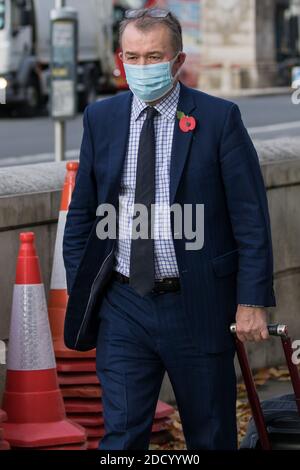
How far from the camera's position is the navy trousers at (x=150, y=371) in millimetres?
5031

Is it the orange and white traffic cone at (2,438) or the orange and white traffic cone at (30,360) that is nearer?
the orange and white traffic cone at (2,438)

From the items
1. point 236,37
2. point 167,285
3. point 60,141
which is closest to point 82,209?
point 167,285

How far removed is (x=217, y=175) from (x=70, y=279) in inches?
24.4

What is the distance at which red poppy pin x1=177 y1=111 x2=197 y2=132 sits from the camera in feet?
16.5

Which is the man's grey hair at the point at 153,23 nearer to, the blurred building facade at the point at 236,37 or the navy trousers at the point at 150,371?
the navy trousers at the point at 150,371

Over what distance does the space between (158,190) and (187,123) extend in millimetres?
239

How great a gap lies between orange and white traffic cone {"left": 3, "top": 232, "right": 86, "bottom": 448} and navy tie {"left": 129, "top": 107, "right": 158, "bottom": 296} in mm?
1455

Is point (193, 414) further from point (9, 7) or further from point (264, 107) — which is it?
point (264, 107)

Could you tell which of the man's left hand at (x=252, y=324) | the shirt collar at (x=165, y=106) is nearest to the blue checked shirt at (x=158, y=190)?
the shirt collar at (x=165, y=106)

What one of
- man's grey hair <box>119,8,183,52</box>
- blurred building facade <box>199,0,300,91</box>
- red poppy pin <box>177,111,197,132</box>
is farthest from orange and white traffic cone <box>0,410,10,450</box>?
blurred building facade <box>199,0,300,91</box>

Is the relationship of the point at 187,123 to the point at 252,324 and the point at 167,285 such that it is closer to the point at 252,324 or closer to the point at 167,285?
the point at 167,285

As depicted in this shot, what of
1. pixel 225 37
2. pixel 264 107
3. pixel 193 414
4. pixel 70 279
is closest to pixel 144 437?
pixel 193 414

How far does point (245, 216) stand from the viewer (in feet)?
16.4

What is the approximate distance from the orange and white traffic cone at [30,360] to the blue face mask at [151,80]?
1.49 meters
